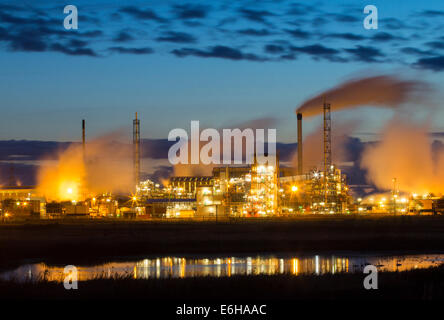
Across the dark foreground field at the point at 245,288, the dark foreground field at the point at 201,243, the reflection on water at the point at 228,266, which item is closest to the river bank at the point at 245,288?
the dark foreground field at the point at 245,288

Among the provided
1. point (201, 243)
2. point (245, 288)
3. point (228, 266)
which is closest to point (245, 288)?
point (245, 288)

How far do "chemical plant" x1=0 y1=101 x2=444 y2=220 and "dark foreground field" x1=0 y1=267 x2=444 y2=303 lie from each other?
75707 millimetres

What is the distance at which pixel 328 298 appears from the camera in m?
26.8

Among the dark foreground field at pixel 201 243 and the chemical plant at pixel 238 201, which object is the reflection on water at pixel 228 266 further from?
the chemical plant at pixel 238 201

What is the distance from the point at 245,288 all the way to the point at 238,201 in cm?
9551

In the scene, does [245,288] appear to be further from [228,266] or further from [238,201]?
[238,201]

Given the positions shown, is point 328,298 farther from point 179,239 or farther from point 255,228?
point 255,228

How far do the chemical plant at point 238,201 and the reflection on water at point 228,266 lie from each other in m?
63.6

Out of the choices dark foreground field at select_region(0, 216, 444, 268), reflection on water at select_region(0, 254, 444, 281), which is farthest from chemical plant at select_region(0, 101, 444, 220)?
reflection on water at select_region(0, 254, 444, 281)

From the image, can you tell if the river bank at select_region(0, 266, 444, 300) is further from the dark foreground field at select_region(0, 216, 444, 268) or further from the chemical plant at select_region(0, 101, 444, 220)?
the chemical plant at select_region(0, 101, 444, 220)

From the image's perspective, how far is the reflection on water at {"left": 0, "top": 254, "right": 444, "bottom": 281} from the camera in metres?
36.8

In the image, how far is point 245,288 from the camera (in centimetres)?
3011
